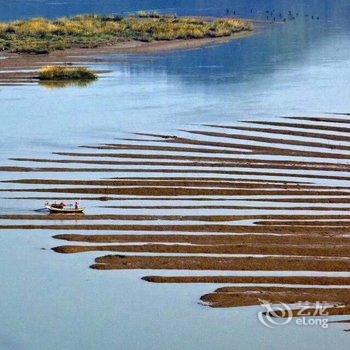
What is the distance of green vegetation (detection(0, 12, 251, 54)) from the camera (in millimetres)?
69000

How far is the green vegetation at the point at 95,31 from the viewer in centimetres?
6900

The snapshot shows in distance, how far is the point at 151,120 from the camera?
4216cm

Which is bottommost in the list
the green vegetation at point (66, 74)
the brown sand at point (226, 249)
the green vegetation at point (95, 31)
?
the brown sand at point (226, 249)

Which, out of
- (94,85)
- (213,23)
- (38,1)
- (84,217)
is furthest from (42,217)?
(38,1)

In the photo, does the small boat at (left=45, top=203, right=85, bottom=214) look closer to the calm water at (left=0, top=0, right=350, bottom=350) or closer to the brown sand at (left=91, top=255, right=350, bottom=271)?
the calm water at (left=0, top=0, right=350, bottom=350)

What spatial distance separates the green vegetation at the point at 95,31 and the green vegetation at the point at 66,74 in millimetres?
10078

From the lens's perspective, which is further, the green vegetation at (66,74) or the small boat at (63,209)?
the green vegetation at (66,74)

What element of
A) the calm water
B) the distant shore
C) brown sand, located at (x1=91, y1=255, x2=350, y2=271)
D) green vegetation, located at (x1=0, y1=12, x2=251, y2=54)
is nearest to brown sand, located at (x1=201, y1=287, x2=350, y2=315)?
the calm water

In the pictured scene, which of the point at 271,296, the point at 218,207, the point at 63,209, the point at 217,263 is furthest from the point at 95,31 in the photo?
the point at 271,296

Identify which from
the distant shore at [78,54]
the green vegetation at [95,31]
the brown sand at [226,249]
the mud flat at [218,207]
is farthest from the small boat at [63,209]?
the green vegetation at [95,31]

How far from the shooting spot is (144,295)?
21688 mm

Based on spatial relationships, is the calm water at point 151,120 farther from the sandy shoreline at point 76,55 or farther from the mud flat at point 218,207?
the sandy shoreline at point 76,55

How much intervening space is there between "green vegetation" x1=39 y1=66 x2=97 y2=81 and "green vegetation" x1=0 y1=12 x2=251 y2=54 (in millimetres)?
10078

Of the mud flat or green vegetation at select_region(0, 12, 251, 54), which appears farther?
green vegetation at select_region(0, 12, 251, 54)
